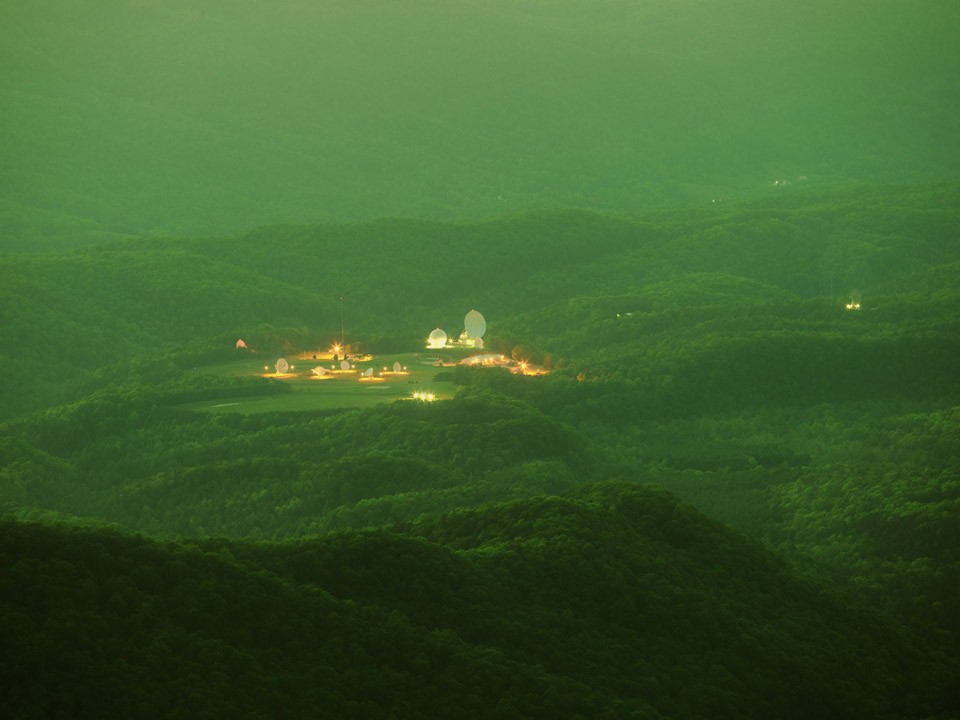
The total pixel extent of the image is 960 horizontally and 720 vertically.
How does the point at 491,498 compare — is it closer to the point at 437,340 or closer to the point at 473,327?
the point at 437,340

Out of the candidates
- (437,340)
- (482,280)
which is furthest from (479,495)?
(482,280)

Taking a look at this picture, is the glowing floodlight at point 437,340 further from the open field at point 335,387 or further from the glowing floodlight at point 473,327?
the open field at point 335,387

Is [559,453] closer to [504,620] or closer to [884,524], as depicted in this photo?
[884,524]

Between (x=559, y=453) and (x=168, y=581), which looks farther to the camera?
(x=559, y=453)

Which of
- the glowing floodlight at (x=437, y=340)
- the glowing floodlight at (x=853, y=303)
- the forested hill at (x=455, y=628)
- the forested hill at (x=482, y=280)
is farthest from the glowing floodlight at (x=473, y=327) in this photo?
the forested hill at (x=455, y=628)

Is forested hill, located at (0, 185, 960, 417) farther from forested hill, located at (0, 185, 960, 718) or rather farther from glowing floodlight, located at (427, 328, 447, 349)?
glowing floodlight, located at (427, 328, 447, 349)

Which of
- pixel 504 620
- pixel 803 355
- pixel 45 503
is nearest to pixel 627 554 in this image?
pixel 504 620
